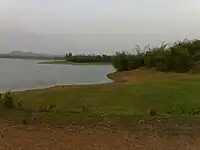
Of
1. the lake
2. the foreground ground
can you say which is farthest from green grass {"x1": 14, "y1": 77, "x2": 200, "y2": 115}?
the lake

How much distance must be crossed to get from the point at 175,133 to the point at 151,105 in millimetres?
8187

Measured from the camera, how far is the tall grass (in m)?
54.4

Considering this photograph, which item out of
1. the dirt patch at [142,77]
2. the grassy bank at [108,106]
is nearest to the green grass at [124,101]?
the grassy bank at [108,106]

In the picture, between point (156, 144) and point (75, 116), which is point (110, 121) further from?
point (156, 144)

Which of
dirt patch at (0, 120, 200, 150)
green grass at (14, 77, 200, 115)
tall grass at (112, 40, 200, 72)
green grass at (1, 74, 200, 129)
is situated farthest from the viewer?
tall grass at (112, 40, 200, 72)

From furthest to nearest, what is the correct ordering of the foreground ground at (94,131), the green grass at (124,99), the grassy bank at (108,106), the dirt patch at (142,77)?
the dirt patch at (142,77), the green grass at (124,99), the grassy bank at (108,106), the foreground ground at (94,131)

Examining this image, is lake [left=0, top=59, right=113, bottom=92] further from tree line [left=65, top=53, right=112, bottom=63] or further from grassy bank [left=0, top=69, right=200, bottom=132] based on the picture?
tree line [left=65, top=53, right=112, bottom=63]

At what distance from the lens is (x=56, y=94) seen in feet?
70.9

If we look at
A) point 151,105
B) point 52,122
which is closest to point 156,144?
point 52,122

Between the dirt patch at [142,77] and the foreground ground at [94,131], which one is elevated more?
the foreground ground at [94,131]

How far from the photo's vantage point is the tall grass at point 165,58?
2141 inches

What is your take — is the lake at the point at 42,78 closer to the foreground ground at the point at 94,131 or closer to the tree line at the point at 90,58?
the foreground ground at the point at 94,131

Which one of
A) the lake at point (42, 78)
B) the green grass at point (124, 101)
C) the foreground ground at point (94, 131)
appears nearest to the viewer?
the foreground ground at point (94, 131)

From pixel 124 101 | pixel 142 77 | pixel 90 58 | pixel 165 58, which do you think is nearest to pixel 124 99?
pixel 124 101
